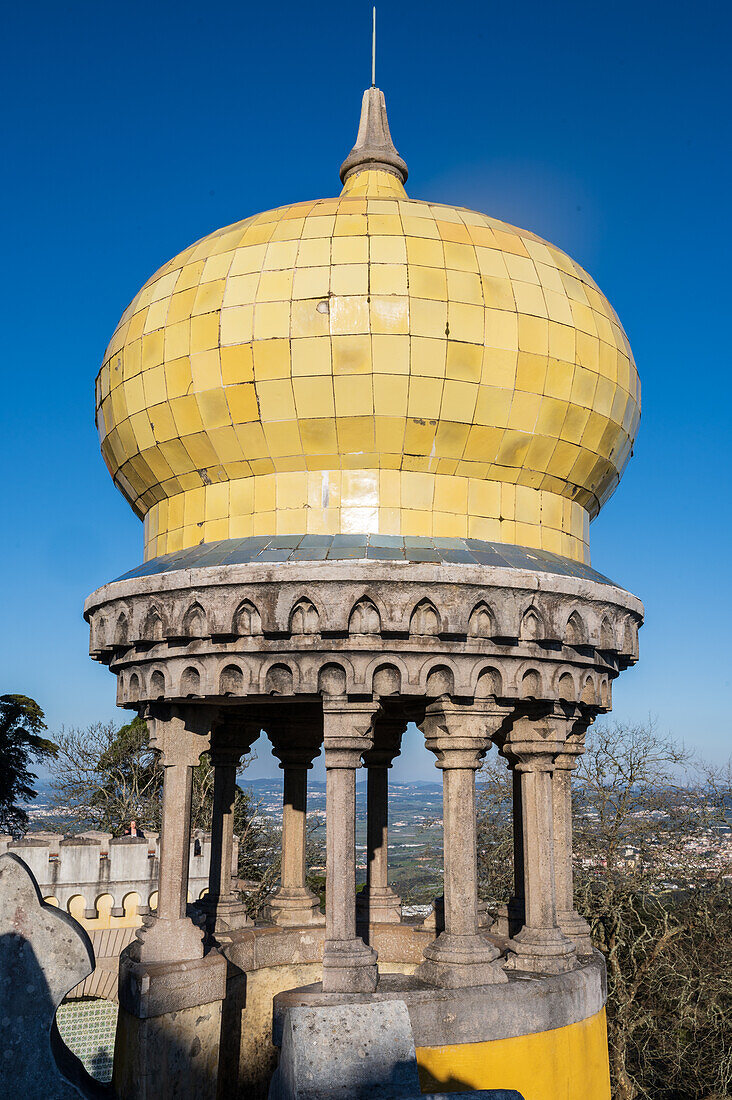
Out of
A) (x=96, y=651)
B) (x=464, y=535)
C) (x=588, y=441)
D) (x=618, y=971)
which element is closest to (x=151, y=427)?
(x=96, y=651)

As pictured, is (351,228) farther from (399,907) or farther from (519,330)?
(399,907)

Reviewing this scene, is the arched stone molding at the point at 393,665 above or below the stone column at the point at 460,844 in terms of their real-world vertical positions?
above

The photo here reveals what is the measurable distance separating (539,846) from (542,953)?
1040 mm

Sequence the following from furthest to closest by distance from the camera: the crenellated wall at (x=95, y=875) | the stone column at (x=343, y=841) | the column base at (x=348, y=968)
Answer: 1. the crenellated wall at (x=95, y=875)
2. the stone column at (x=343, y=841)
3. the column base at (x=348, y=968)

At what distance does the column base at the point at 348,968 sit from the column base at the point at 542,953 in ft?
5.99

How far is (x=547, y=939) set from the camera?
9.91 metres

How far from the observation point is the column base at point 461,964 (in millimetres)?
8883

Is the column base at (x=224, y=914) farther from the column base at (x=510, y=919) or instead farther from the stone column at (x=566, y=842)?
the stone column at (x=566, y=842)

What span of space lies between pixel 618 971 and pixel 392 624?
45.5 feet

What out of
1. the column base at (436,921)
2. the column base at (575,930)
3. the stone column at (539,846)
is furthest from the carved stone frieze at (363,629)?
the column base at (436,921)

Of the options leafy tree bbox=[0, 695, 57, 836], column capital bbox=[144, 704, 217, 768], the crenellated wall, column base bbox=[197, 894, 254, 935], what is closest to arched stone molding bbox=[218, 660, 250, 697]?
column capital bbox=[144, 704, 217, 768]

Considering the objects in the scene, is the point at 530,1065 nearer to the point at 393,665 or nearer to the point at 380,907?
the point at 393,665

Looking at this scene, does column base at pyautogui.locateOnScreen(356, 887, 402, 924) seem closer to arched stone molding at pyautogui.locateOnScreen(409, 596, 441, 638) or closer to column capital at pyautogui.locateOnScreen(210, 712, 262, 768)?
column capital at pyautogui.locateOnScreen(210, 712, 262, 768)

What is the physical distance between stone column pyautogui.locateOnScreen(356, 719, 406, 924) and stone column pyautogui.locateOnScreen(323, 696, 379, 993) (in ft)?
15.0
